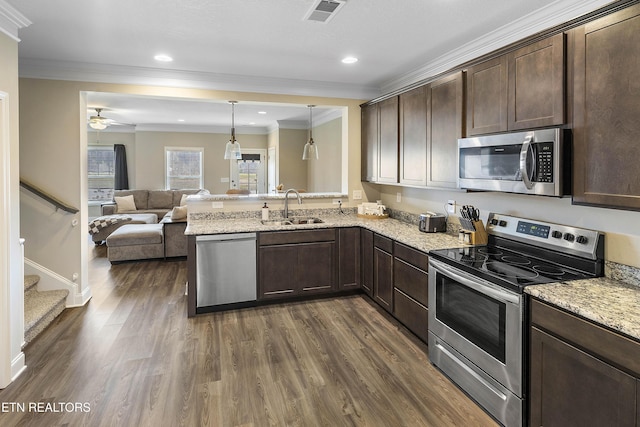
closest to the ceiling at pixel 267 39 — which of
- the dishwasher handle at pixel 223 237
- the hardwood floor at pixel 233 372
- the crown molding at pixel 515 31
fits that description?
the crown molding at pixel 515 31

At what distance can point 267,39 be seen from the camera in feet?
10.3

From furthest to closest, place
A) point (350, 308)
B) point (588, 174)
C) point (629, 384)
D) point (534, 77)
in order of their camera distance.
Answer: point (350, 308), point (534, 77), point (588, 174), point (629, 384)

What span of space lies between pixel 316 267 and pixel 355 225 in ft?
2.12

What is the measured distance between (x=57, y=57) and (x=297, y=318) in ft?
11.5

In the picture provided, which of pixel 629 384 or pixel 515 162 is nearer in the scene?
pixel 629 384

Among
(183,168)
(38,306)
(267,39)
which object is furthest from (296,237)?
(183,168)

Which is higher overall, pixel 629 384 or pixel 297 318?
pixel 629 384

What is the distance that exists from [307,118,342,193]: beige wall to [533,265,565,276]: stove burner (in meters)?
4.68

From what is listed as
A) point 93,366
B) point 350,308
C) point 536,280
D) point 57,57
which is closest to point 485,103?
point 536,280

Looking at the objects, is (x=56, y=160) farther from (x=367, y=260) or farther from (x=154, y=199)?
(x=154, y=199)

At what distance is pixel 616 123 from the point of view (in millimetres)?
1838

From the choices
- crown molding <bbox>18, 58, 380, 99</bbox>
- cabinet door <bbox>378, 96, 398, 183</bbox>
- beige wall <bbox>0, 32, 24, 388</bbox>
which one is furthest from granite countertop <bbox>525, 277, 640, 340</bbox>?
crown molding <bbox>18, 58, 380, 99</bbox>

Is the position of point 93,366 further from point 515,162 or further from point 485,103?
point 485,103

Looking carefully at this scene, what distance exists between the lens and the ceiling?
2.56 metres
